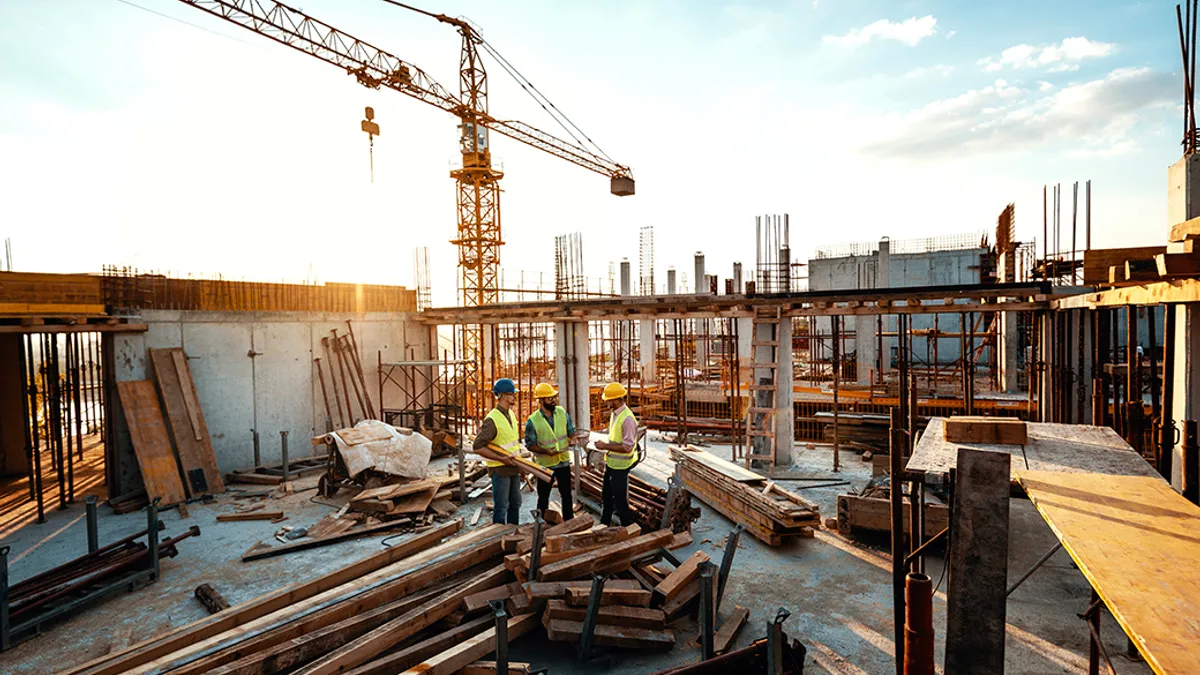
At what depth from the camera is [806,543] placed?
8180 millimetres

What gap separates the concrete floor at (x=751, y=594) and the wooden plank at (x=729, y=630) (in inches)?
4.4

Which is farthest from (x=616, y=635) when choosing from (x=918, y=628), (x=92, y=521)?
(x=92, y=521)

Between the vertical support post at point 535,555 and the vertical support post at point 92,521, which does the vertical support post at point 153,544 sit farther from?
the vertical support post at point 535,555

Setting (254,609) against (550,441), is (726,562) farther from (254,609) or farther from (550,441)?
(254,609)

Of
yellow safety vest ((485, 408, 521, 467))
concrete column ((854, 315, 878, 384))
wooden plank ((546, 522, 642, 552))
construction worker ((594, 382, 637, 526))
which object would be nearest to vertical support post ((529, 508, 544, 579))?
wooden plank ((546, 522, 642, 552))

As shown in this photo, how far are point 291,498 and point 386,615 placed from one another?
6.99 meters

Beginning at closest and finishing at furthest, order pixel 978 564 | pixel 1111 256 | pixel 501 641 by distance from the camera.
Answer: pixel 978 564 < pixel 501 641 < pixel 1111 256

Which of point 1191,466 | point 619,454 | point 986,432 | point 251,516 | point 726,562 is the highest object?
point 986,432

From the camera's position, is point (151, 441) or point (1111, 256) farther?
point (151, 441)

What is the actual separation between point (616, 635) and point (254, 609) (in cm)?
325

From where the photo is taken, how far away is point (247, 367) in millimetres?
13430

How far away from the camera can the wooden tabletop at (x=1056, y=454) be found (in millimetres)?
4195

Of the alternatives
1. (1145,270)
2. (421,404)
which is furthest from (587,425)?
(1145,270)

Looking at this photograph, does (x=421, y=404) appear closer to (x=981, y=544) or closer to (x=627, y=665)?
(x=627, y=665)
